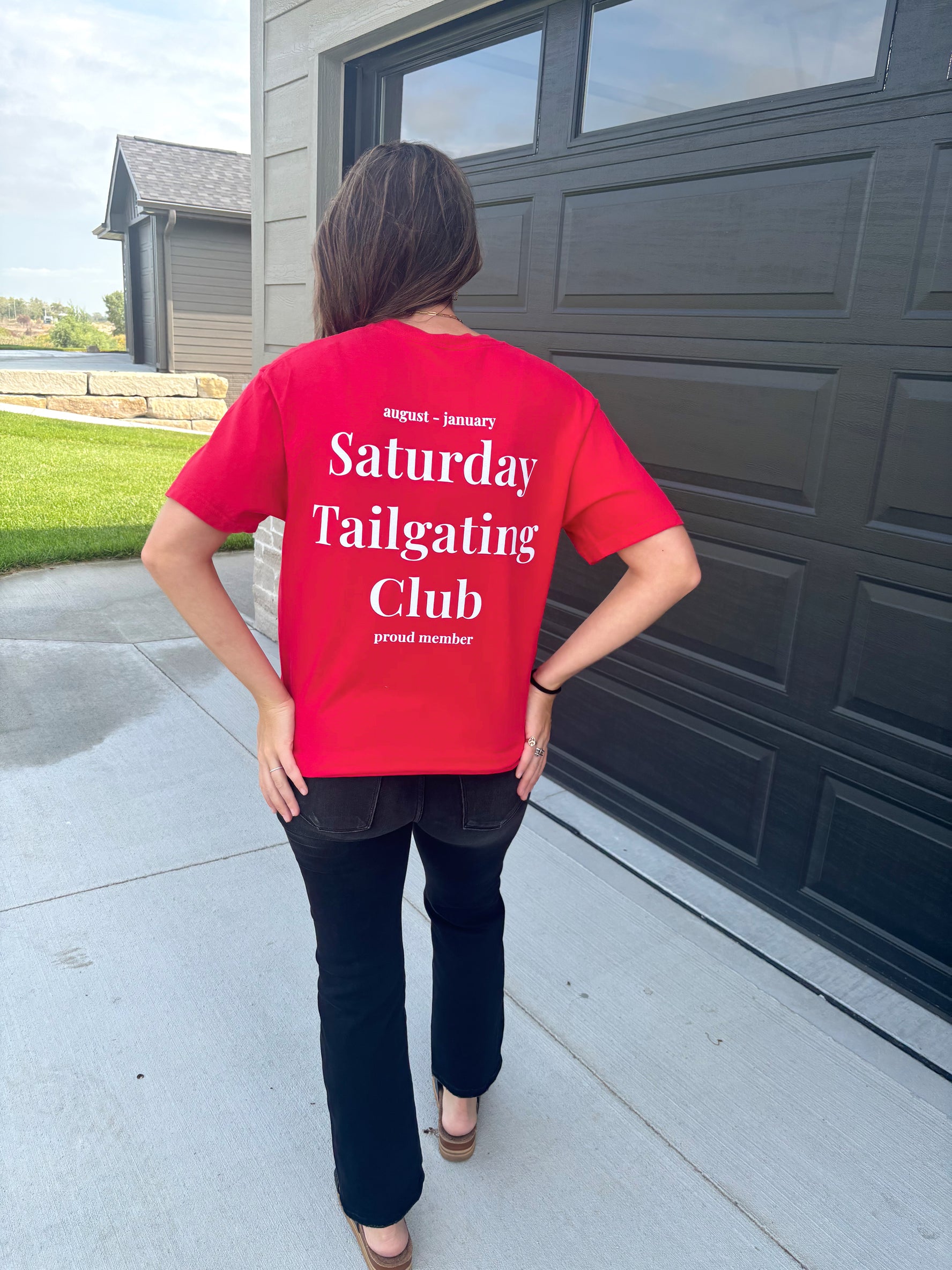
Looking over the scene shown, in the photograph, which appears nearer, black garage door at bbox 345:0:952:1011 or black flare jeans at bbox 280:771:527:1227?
black flare jeans at bbox 280:771:527:1227

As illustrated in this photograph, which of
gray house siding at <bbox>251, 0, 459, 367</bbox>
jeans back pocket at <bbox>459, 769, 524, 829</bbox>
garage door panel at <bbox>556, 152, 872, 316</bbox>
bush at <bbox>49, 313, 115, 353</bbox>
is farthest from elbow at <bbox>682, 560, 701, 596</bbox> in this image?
bush at <bbox>49, 313, 115, 353</bbox>

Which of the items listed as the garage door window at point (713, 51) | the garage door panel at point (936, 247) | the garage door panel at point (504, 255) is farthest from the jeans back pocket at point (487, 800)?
the garage door panel at point (504, 255)

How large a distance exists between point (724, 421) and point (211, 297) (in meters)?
16.4

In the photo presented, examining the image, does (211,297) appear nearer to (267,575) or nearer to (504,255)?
(267,575)

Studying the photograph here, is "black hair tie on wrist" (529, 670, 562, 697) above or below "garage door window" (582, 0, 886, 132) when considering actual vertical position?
below

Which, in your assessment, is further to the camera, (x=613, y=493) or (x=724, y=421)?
(x=724, y=421)

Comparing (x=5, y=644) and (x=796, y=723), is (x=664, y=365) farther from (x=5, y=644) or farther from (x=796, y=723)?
(x=5, y=644)

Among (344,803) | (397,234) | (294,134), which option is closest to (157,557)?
(344,803)

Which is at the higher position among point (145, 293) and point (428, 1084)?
point (145, 293)

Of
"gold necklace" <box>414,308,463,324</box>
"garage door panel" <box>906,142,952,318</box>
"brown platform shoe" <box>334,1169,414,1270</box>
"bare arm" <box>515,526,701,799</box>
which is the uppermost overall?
"garage door panel" <box>906,142,952,318</box>

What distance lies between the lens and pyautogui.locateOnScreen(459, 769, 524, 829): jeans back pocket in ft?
4.21

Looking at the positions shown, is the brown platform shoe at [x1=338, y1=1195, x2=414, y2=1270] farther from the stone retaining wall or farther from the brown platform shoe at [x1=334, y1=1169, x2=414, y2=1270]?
the stone retaining wall

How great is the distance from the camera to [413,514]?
1.12 meters

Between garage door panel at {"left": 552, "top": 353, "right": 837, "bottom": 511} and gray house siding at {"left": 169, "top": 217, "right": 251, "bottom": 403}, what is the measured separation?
1472cm
